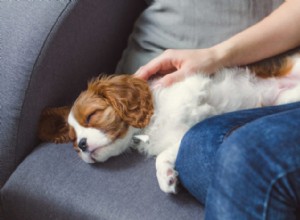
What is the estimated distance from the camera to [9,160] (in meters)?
1.18

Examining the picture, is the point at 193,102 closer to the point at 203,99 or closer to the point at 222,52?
the point at 203,99

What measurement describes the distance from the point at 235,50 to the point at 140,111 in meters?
0.34

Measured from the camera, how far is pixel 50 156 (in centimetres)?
120

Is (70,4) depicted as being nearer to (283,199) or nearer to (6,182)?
(6,182)

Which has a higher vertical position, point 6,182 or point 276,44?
point 276,44

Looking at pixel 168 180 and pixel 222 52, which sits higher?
pixel 222 52

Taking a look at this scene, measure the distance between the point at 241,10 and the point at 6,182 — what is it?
2.83ft

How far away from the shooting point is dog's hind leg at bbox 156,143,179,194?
1.05 metres

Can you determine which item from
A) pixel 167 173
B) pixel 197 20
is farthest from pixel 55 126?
pixel 197 20

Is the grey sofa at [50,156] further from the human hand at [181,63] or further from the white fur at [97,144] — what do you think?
the human hand at [181,63]

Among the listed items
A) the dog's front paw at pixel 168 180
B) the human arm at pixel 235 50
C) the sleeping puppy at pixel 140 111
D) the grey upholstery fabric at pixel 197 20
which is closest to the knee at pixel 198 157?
the dog's front paw at pixel 168 180

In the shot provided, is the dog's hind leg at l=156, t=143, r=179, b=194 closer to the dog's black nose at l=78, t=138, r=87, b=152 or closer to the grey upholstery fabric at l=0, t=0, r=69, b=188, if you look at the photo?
the dog's black nose at l=78, t=138, r=87, b=152

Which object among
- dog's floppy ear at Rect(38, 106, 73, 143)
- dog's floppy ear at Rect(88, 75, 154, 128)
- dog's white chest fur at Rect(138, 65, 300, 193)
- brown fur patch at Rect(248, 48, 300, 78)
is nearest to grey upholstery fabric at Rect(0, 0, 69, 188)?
dog's floppy ear at Rect(38, 106, 73, 143)

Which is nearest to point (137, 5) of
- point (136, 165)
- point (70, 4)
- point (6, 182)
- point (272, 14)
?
point (70, 4)
